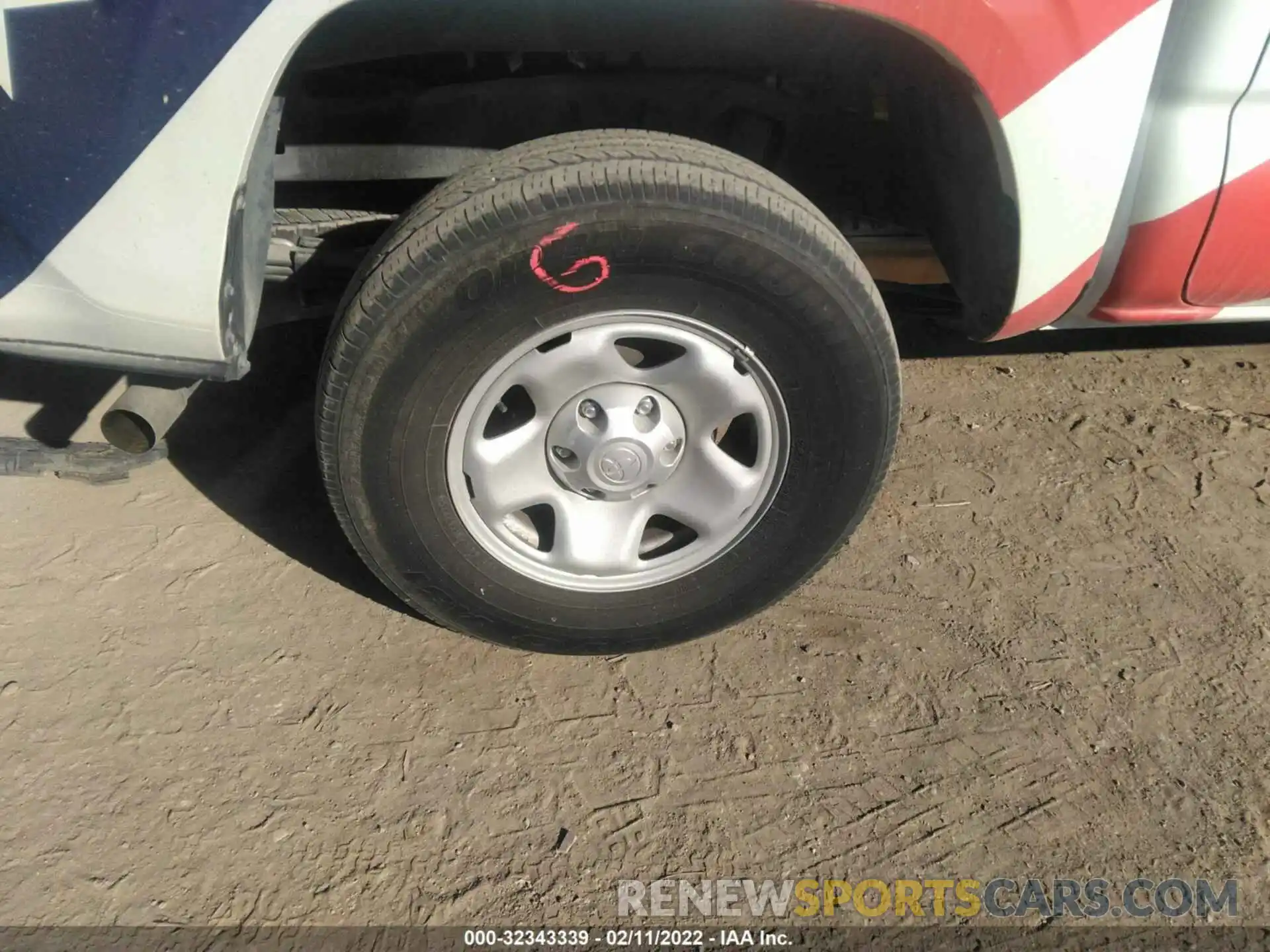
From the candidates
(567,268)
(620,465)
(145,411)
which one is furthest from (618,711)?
(145,411)

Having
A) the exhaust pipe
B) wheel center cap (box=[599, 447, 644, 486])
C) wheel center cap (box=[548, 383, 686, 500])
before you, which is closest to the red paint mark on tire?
wheel center cap (box=[548, 383, 686, 500])

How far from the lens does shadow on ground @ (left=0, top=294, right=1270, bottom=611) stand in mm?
2805

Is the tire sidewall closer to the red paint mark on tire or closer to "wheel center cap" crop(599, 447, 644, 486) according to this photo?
the red paint mark on tire

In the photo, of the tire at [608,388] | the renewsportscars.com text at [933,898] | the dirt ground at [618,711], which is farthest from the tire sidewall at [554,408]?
the renewsportscars.com text at [933,898]

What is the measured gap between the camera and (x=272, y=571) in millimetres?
2682

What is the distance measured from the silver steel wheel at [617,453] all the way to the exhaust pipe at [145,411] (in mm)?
694

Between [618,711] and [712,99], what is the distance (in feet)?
4.89

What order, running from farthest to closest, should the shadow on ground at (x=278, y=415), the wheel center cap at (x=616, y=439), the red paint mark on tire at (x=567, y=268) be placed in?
1. the shadow on ground at (x=278, y=415)
2. the wheel center cap at (x=616, y=439)
3. the red paint mark on tire at (x=567, y=268)

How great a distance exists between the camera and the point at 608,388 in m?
2.17

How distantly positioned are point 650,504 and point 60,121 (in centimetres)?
137

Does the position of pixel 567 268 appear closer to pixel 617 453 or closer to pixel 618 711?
pixel 617 453

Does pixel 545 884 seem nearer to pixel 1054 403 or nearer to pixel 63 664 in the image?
pixel 63 664

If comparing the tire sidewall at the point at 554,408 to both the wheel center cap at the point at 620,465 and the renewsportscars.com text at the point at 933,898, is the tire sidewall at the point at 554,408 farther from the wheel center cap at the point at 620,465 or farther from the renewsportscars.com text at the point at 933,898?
the renewsportscars.com text at the point at 933,898

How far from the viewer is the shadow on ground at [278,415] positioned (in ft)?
9.20
